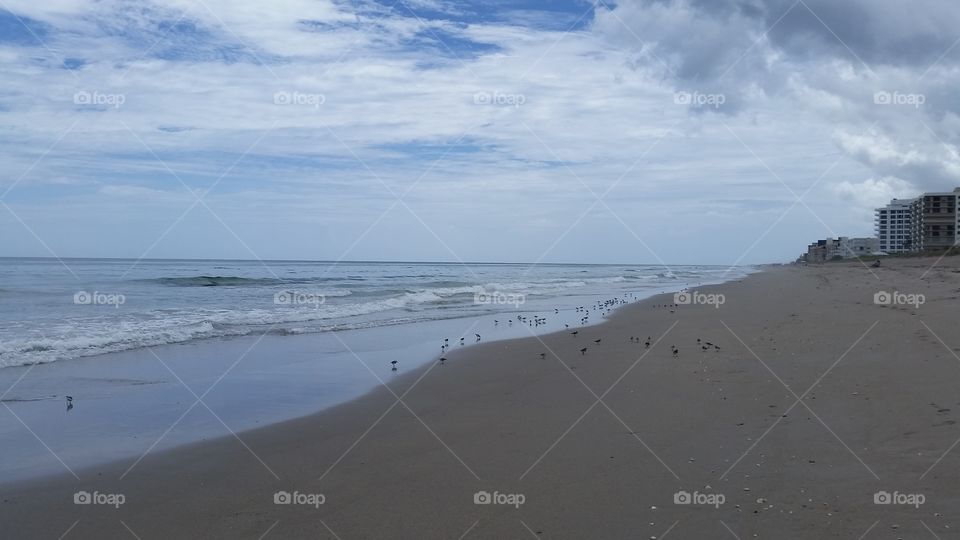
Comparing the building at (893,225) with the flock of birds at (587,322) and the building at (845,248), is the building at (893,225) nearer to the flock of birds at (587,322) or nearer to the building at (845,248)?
the building at (845,248)

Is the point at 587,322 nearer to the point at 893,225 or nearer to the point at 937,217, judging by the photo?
the point at 937,217

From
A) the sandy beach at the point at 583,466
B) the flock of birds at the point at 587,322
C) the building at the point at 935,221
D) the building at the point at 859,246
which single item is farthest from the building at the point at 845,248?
the sandy beach at the point at 583,466

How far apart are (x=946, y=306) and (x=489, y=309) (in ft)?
47.9

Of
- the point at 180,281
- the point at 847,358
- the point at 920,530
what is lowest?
the point at 920,530

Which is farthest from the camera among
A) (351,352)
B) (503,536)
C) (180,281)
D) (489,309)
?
(180,281)

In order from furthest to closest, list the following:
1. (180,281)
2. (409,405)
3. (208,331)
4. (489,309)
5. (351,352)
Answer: (180,281)
(489,309)
(208,331)
(351,352)
(409,405)

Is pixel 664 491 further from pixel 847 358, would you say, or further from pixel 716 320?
pixel 716 320

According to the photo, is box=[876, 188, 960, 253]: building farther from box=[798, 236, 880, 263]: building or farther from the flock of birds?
the flock of birds

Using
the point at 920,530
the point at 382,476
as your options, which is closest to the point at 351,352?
the point at 382,476

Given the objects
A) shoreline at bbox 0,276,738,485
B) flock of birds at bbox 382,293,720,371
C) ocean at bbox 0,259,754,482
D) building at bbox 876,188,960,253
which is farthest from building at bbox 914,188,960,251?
shoreline at bbox 0,276,738,485

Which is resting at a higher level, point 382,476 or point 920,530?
point 382,476

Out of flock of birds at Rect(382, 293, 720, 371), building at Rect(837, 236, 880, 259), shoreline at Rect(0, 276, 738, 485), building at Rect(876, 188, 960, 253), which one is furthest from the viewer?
building at Rect(837, 236, 880, 259)

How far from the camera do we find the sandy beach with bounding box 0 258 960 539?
184 inches

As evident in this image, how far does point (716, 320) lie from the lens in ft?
59.6
